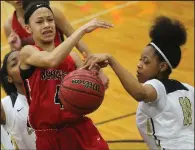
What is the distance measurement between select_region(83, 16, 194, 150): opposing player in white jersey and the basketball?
0.34 m

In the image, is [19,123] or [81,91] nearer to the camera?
[81,91]

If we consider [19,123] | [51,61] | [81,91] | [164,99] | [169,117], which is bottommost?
[19,123]

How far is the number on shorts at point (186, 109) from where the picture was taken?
3.03 m

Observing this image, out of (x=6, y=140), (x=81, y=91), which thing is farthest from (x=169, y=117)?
(x=6, y=140)

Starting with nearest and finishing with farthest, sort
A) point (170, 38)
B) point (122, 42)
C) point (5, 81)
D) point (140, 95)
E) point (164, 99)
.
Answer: point (140, 95) < point (164, 99) < point (170, 38) < point (5, 81) < point (122, 42)

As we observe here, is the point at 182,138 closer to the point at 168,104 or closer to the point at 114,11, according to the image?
the point at 168,104

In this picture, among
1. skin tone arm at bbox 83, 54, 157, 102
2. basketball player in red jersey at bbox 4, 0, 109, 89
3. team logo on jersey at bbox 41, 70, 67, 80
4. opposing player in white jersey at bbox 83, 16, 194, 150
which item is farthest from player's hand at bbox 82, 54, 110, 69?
basketball player in red jersey at bbox 4, 0, 109, 89

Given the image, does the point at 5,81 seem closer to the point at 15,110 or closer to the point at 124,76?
the point at 15,110

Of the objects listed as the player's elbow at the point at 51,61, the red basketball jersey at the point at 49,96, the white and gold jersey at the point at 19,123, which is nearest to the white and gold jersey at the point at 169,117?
the red basketball jersey at the point at 49,96

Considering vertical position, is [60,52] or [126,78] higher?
[60,52]

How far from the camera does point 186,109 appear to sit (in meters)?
3.04

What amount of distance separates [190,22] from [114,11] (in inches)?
59.5

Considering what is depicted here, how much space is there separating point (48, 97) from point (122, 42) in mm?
4191

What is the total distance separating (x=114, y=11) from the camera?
828cm
